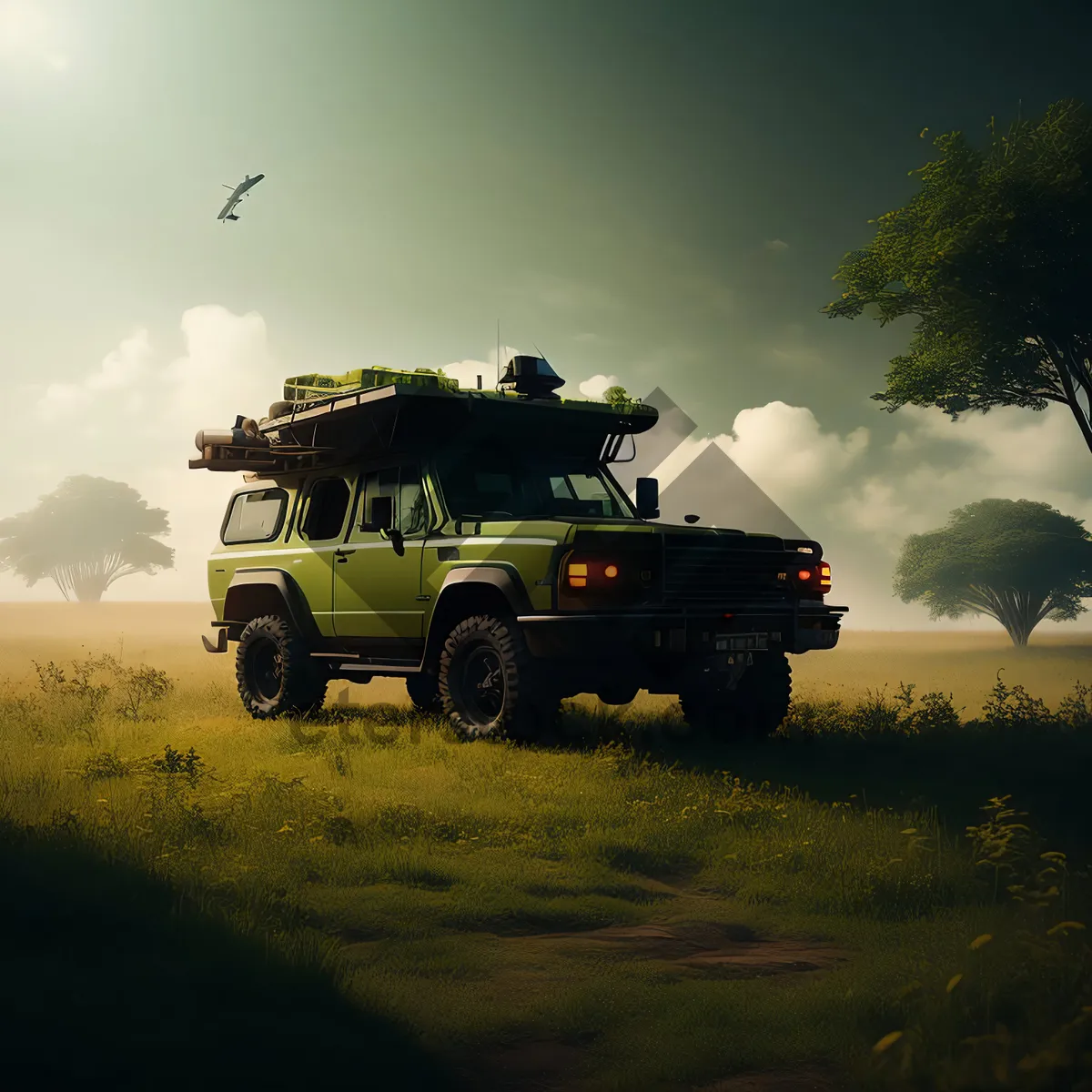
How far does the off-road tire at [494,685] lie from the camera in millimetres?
10047

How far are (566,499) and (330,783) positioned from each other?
4098 millimetres

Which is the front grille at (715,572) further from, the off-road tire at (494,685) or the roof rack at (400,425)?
the roof rack at (400,425)

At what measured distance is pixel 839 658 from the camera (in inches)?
1361

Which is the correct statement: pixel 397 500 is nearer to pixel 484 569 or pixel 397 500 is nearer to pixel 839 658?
pixel 484 569

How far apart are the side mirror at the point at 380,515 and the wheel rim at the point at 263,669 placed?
2827 mm

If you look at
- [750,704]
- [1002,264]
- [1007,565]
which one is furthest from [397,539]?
[1007,565]

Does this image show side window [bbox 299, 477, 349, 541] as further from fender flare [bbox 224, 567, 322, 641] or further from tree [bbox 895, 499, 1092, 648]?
tree [bbox 895, 499, 1092, 648]

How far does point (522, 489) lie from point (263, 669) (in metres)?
4.14

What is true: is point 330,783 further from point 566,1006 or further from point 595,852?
point 566,1006

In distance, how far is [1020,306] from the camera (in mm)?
21750

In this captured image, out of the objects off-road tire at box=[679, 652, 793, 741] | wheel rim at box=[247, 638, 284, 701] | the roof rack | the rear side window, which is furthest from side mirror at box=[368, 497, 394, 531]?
off-road tire at box=[679, 652, 793, 741]

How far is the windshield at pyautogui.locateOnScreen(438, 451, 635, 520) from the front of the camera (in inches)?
445

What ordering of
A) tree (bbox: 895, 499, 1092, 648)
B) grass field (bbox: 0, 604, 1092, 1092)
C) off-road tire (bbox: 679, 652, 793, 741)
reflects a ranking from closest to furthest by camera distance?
1. grass field (bbox: 0, 604, 1092, 1092)
2. off-road tire (bbox: 679, 652, 793, 741)
3. tree (bbox: 895, 499, 1092, 648)

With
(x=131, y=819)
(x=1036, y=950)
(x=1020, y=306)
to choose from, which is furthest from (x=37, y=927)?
(x=1020, y=306)
